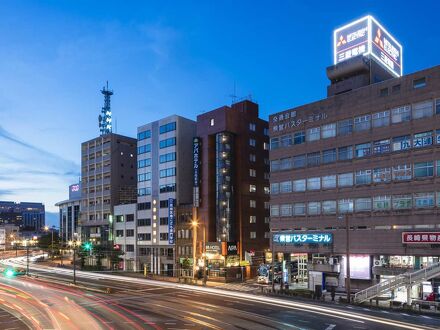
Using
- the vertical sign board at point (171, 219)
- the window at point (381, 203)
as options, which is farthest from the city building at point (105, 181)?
the window at point (381, 203)

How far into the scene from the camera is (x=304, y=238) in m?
72.0

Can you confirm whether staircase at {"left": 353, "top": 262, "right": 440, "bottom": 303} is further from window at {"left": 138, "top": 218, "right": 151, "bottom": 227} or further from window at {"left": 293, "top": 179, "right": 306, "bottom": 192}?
window at {"left": 138, "top": 218, "right": 151, "bottom": 227}

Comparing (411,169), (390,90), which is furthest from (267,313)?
(390,90)

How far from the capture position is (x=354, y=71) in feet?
242

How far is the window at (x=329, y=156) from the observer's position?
70.1 m

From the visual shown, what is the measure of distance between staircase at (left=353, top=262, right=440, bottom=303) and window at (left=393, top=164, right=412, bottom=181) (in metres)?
13.2

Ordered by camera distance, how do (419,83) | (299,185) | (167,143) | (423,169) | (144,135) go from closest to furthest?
(423,169), (419,83), (299,185), (167,143), (144,135)

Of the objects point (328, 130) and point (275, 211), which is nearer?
point (328, 130)

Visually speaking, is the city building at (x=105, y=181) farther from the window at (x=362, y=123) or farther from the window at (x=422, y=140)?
the window at (x=422, y=140)

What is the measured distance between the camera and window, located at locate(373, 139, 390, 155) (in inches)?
2501

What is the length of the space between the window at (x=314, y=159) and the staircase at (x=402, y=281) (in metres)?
22.2

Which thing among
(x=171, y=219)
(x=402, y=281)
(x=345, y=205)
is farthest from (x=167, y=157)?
(x=402, y=281)

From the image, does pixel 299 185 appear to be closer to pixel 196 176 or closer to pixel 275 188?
pixel 275 188

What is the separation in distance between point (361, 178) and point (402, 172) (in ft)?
20.2
